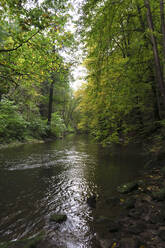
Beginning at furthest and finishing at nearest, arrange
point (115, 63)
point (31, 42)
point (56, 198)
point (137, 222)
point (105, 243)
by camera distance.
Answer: point (115, 63) < point (31, 42) < point (56, 198) < point (137, 222) < point (105, 243)

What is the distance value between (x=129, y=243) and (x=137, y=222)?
0.57m

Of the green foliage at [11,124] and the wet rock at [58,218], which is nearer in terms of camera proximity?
the wet rock at [58,218]

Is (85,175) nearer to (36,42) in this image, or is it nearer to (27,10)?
(36,42)

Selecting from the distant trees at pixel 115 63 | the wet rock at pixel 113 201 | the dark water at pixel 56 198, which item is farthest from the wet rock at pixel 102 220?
the distant trees at pixel 115 63

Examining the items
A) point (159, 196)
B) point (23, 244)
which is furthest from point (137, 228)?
point (23, 244)

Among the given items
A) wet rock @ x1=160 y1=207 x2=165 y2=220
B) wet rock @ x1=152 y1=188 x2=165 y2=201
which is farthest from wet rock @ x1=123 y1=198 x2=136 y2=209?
wet rock @ x1=160 y1=207 x2=165 y2=220

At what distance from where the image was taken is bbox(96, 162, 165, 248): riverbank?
80.7 inches

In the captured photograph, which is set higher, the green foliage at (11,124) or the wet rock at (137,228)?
the green foliage at (11,124)

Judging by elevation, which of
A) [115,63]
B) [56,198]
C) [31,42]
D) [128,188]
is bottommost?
[56,198]

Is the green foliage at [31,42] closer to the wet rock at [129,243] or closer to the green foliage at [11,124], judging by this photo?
the wet rock at [129,243]

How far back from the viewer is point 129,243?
2020mm

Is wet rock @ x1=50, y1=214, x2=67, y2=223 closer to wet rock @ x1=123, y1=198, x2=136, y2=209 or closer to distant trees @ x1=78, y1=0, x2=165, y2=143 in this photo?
wet rock @ x1=123, y1=198, x2=136, y2=209

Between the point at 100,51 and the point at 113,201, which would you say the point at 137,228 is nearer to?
the point at 113,201

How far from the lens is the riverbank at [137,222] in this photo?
6.73ft
